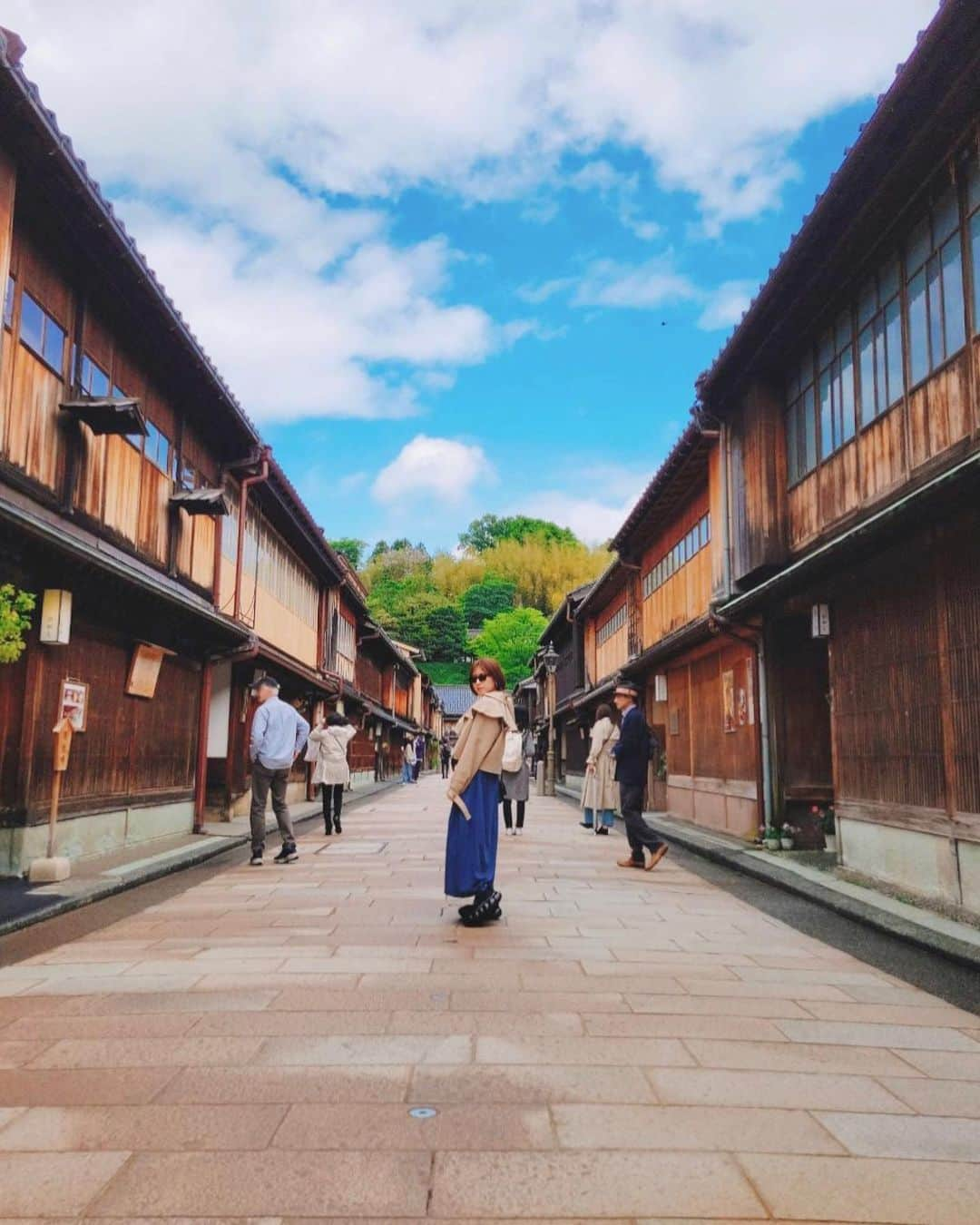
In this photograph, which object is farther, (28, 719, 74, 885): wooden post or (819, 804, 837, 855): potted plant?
(819, 804, 837, 855): potted plant

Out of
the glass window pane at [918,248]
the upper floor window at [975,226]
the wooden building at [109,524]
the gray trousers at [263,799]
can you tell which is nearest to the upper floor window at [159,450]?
the wooden building at [109,524]

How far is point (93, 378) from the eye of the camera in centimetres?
1146

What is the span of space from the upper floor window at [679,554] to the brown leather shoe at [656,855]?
6.84 meters

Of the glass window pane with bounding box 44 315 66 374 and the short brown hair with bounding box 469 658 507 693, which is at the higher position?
the glass window pane with bounding box 44 315 66 374

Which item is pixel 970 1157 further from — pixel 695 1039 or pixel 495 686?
pixel 495 686

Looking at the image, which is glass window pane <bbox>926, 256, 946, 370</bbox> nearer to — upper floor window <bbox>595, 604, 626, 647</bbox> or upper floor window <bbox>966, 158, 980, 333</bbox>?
upper floor window <bbox>966, 158, 980, 333</bbox>

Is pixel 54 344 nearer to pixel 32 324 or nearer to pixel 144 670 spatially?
pixel 32 324

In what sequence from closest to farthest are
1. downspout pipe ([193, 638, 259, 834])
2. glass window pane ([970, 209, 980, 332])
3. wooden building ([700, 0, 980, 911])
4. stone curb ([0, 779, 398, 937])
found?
stone curb ([0, 779, 398, 937]) < wooden building ([700, 0, 980, 911]) < glass window pane ([970, 209, 980, 332]) < downspout pipe ([193, 638, 259, 834])

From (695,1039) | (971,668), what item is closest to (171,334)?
(971,668)

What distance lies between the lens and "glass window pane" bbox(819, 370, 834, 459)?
37.9ft

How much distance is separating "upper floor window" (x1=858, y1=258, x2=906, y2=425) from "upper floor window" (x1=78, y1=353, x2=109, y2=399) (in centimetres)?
840

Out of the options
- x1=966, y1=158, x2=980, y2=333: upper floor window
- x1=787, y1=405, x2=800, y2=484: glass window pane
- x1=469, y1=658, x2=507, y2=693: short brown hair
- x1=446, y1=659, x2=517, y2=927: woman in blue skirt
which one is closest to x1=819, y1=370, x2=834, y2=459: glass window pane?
x1=787, y1=405, x2=800, y2=484: glass window pane

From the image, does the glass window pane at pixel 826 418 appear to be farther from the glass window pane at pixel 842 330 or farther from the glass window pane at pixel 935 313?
the glass window pane at pixel 935 313

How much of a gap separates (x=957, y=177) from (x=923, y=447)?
7.52ft
